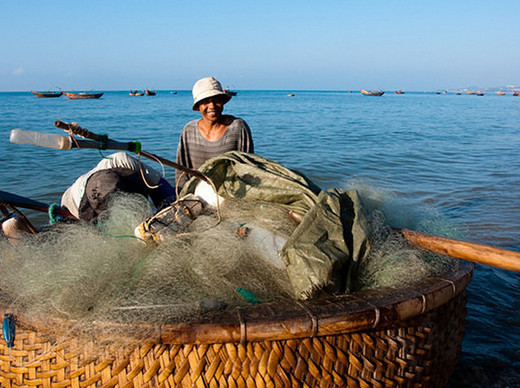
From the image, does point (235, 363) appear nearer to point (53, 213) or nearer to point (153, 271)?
point (153, 271)

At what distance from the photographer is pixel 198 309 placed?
4.92 ft

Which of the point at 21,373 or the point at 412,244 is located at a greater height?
the point at 412,244

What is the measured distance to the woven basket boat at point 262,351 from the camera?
4.71ft

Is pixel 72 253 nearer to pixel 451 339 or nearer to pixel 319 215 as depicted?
pixel 319 215

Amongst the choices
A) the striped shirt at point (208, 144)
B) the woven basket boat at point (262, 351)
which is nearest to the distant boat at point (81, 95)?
the striped shirt at point (208, 144)

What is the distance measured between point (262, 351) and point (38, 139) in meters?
1.05

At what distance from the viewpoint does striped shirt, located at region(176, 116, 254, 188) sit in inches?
133

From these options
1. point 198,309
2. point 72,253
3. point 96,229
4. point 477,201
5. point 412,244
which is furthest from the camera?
point 477,201

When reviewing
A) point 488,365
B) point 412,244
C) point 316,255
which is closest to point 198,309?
Answer: point 316,255

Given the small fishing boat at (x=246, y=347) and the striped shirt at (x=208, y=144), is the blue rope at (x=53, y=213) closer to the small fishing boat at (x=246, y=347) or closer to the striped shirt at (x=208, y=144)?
the striped shirt at (x=208, y=144)

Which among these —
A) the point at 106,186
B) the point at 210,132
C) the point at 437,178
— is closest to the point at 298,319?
the point at 106,186

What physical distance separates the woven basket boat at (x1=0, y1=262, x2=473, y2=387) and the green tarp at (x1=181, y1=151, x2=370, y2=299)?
0.42 ft

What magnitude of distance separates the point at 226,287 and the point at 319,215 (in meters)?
0.52

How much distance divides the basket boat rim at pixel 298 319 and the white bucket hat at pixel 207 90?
1.99 meters
